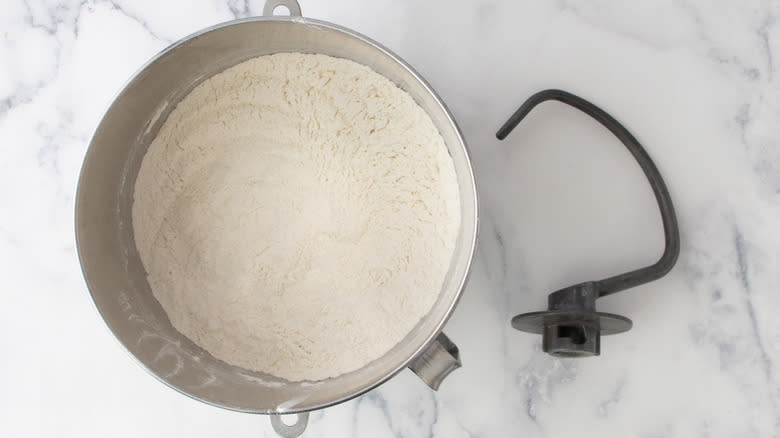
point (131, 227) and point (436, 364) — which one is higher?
point (131, 227)

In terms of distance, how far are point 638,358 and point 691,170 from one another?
205 millimetres

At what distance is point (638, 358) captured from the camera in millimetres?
666

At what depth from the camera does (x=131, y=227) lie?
0.66 meters

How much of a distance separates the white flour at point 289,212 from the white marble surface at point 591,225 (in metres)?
0.09

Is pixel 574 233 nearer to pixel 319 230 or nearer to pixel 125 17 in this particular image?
pixel 319 230

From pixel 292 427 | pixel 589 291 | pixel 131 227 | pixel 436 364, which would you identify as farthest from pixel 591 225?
pixel 131 227

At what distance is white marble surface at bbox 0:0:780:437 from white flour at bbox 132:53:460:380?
9cm

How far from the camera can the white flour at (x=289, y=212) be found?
0.62m

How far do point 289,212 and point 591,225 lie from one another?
1.03ft

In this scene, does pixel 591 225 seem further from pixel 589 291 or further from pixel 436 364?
pixel 436 364

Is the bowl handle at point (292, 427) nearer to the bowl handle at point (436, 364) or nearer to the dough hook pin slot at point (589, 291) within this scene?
the bowl handle at point (436, 364)

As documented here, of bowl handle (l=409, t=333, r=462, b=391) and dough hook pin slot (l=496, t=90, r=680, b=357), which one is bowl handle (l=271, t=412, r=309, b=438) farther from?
dough hook pin slot (l=496, t=90, r=680, b=357)

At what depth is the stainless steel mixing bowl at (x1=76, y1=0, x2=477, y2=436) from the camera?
0.57 m

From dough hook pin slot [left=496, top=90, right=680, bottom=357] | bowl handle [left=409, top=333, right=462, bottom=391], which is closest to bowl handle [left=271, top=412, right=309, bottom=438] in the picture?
bowl handle [left=409, top=333, right=462, bottom=391]
